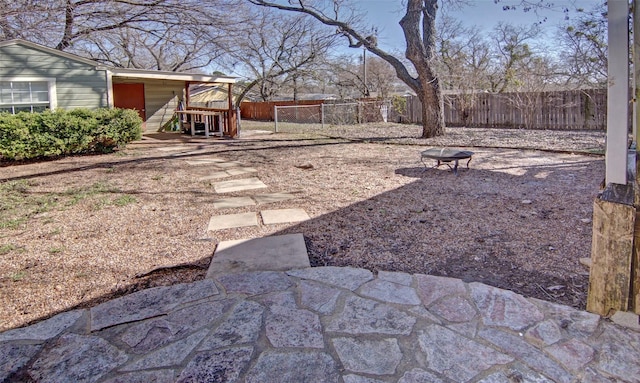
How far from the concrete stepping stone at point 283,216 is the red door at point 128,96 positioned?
1142 centimetres

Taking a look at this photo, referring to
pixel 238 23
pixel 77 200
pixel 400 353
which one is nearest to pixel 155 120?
pixel 238 23

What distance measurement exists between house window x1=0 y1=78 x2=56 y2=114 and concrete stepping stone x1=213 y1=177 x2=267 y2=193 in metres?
6.55

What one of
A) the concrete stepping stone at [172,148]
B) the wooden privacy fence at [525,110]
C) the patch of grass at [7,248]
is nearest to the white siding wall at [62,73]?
the concrete stepping stone at [172,148]

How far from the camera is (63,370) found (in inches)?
74.4

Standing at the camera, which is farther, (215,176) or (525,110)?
(525,110)

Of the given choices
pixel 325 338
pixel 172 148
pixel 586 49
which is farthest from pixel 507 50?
pixel 325 338

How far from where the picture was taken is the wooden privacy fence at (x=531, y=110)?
41.5 feet

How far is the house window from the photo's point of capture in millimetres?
9305

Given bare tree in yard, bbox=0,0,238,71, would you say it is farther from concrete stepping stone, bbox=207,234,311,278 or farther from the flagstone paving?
the flagstone paving

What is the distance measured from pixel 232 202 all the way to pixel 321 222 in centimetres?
143

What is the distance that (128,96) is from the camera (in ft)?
45.4

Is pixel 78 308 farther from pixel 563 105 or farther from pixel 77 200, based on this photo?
pixel 563 105

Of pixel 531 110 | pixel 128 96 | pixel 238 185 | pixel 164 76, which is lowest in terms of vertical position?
pixel 238 185

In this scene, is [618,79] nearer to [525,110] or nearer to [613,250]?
[613,250]
